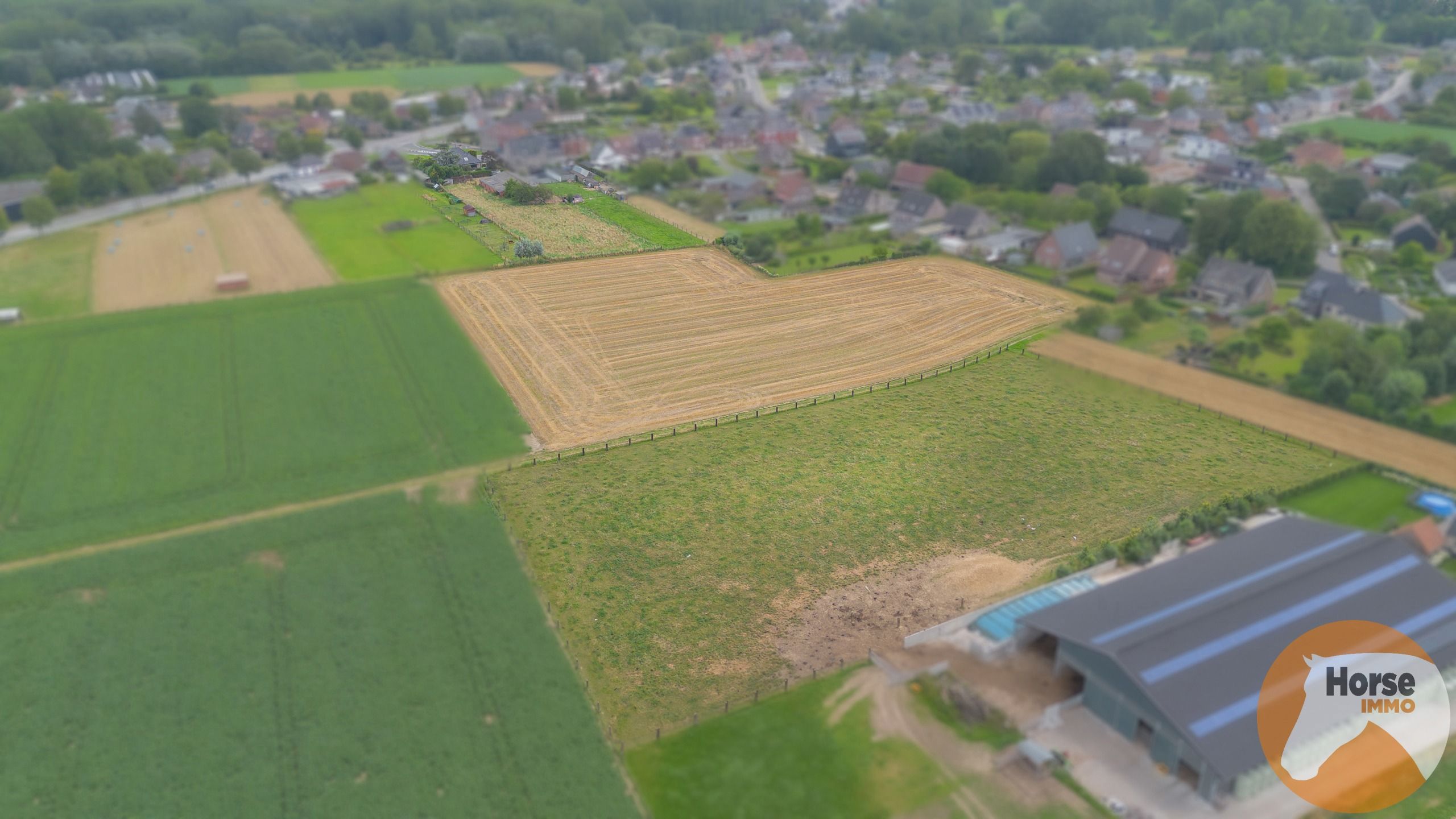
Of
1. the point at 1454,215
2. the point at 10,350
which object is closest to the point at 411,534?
the point at 10,350

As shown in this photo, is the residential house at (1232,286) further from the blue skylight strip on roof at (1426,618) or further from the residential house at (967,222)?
the blue skylight strip on roof at (1426,618)

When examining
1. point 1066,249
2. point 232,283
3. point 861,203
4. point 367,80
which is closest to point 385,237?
point 232,283

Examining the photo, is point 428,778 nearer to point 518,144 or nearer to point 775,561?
point 775,561

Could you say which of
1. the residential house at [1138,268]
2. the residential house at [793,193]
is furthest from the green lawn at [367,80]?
the residential house at [1138,268]

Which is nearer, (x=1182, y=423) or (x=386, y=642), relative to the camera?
(x=386, y=642)

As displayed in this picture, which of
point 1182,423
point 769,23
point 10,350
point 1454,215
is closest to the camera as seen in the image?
point 1182,423

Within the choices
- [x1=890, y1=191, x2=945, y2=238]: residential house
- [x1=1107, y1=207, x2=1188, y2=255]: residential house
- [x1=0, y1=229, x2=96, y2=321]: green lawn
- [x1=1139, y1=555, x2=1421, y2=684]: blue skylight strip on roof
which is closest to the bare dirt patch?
[x1=1139, y1=555, x2=1421, y2=684]: blue skylight strip on roof

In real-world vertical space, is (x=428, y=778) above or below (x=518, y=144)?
below

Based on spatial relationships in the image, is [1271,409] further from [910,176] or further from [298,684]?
[910,176]
